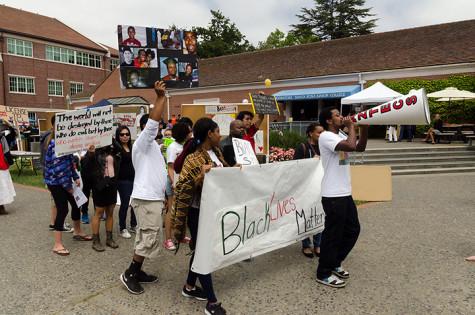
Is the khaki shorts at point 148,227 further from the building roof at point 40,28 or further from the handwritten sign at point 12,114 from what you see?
the building roof at point 40,28

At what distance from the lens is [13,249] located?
17.5ft

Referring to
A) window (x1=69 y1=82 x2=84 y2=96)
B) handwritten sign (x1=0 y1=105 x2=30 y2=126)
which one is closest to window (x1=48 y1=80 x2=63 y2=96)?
window (x1=69 y1=82 x2=84 y2=96)

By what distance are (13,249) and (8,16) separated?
44.1 metres

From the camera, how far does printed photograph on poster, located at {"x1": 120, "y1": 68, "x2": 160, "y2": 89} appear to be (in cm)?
448

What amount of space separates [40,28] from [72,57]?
4310 mm

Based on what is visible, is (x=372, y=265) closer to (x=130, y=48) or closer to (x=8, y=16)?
(x=130, y=48)

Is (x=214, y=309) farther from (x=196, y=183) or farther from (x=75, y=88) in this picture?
(x=75, y=88)

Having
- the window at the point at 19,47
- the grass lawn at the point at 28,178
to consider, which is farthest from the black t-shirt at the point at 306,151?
the window at the point at 19,47

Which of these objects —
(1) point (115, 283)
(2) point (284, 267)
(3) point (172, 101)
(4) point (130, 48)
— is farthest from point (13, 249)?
(3) point (172, 101)

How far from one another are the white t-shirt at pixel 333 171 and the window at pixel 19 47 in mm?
42629

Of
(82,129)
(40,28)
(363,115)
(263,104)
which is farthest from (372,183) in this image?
(40,28)

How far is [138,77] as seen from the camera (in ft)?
14.8

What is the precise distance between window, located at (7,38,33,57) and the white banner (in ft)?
138

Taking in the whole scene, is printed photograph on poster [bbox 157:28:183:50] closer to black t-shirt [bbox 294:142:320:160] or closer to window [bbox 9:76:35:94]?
black t-shirt [bbox 294:142:320:160]
